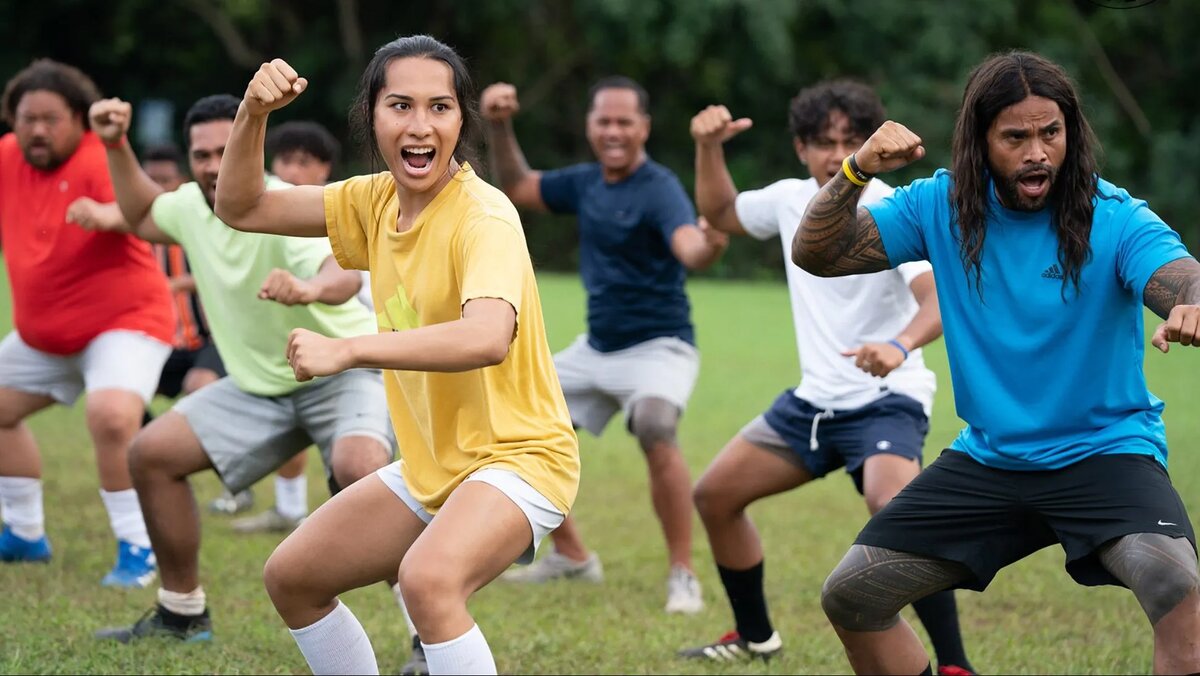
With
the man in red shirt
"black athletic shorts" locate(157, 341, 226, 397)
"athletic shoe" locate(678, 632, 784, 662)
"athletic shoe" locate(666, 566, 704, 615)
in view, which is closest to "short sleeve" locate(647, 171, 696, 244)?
"athletic shoe" locate(666, 566, 704, 615)

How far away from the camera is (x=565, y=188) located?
25.8ft

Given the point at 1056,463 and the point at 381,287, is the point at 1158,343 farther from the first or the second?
the point at 381,287

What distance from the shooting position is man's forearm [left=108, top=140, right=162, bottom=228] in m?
6.12

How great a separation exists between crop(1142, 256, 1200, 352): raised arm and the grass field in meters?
0.33

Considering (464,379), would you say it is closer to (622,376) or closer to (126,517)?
(622,376)

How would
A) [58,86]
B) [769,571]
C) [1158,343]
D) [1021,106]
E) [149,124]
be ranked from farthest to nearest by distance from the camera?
[149,124] < [769,571] < [58,86] < [1021,106] < [1158,343]

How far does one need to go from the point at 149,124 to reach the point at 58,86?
66.2ft

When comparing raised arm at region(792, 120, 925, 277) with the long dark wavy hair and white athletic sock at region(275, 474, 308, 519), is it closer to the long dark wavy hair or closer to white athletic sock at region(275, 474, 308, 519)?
the long dark wavy hair

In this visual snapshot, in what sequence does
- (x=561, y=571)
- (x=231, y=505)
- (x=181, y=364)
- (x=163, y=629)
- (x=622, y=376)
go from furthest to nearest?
(x=181, y=364)
(x=231, y=505)
(x=561, y=571)
(x=622, y=376)
(x=163, y=629)

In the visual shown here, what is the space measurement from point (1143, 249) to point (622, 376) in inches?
141

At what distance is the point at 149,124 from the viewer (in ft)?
86.4

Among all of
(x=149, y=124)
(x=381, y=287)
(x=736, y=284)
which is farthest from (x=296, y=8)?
(x=381, y=287)

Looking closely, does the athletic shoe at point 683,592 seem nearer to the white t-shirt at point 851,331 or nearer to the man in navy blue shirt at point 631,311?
the man in navy blue shirt at point 631,311

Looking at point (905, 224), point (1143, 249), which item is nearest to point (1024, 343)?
point (1143, 249)
